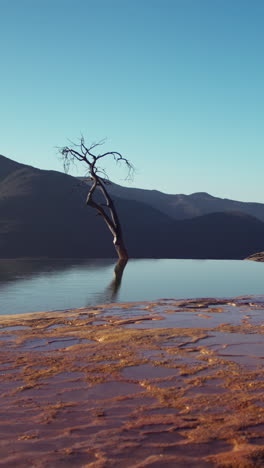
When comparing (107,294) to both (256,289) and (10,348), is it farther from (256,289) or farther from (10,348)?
(10,348)

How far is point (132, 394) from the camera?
2902 mm

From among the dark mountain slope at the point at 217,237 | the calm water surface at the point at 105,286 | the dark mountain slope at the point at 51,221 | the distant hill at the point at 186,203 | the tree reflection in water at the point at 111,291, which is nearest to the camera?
the calm water surface at the point at 105,286

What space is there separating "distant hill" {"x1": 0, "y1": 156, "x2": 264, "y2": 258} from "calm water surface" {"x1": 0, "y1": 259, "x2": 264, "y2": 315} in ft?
25.8

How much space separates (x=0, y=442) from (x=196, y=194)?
83.7 meters

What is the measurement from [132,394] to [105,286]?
5.89 metres

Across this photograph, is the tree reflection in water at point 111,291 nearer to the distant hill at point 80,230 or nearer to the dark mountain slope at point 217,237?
the distant hill at point 80,230

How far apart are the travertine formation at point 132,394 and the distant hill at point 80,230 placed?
1429 cm

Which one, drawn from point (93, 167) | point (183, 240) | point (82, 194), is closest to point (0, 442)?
point (93, 167)

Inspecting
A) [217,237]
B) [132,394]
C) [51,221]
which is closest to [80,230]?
[51,221]

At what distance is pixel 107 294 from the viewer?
775cm

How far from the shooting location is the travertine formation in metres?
2.17

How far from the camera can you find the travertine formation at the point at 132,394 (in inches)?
85.3

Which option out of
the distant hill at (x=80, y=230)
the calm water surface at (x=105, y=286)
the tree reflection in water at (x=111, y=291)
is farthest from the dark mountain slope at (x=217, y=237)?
the tree reflection in water at (x=111, y=291)

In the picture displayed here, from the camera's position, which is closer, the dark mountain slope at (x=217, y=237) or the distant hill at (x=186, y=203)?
the dark mountain slope at (x=217, y=237)
